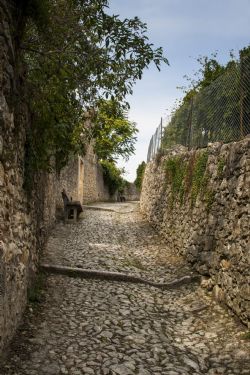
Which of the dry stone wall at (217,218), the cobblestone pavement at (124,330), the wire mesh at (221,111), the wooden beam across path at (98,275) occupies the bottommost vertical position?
the cobblestone pavement at (124,330)

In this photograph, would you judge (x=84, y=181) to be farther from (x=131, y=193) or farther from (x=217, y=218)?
(x=131, y=193)

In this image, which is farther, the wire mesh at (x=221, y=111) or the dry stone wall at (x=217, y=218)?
the wire mesh at (x=221, y=111)

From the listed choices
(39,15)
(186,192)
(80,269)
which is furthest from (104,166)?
(39,15)

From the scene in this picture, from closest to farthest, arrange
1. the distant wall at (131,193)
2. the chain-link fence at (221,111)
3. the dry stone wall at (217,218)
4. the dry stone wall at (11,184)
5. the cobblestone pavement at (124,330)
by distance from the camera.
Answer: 1. the dry stone wall at (11,184)
2. the cobblestone pavement at (124,330)
3. the dry stone wall at (217,218)
4. the chain-link fence at (221,111)
5. the distant wall at (131,193)

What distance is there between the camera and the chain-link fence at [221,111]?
7164mm

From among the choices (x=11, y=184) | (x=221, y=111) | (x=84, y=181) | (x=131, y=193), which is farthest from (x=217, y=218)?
(x=131, y=193)

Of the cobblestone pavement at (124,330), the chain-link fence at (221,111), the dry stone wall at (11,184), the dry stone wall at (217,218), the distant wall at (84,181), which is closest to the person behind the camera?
the dry stone wall at (11,184)

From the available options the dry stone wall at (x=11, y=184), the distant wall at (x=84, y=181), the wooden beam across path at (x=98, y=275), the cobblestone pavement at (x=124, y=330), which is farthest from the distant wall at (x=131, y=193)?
the dry stone wall at (x=11, y=184)

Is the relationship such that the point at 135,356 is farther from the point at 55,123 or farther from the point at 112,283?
the point at 55,123

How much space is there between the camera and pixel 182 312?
19.8 ft

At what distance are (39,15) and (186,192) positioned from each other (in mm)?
5327

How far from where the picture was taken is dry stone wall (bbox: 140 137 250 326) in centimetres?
579

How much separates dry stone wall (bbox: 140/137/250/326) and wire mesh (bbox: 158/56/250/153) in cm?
39

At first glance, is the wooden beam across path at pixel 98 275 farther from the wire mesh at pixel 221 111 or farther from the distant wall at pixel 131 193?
the distant wall at pixel 131 193
